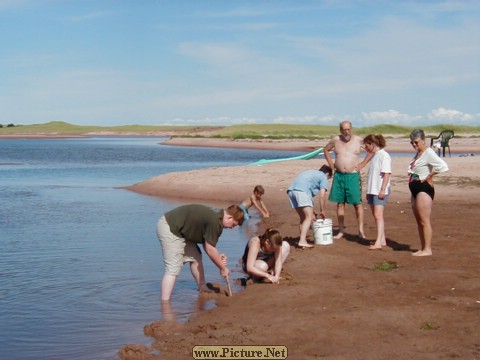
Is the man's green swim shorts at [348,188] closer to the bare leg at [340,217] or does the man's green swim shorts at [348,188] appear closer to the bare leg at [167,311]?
the bare leg at [340,217]

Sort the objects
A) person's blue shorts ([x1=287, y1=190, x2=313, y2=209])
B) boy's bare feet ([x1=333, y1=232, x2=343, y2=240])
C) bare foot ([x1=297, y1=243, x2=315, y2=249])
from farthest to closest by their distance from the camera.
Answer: boy's bare feet ([x1=333, y1=232, x2=343, y2=240]) → bare foot ([x1=297, y1=243, x2=315, y2=249]) → person's blue shorts ([x1=287, y1=190, x2=313, y2=209])

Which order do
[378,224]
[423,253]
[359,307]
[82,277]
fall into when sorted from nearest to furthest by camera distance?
[359,307] → [423,253] → [82,277] → [378,224]

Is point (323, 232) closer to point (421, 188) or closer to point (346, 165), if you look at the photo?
point (346, 165)

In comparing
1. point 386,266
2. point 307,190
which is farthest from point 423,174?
point 307,190

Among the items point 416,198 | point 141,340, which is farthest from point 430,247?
point 141,340

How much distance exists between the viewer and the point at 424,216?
9.73m

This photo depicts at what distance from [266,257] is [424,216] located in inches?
93.9

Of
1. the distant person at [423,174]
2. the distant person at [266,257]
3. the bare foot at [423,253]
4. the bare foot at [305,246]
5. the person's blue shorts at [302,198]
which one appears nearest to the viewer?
the distant person at [266,257]

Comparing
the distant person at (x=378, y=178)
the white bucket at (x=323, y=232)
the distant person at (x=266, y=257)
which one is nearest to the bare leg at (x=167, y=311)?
the distant person at (x=266, y=257)

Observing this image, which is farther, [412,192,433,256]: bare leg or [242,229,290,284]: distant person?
[412,192,433,256]: bare leg

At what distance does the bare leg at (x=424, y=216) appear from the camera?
9.65 meters

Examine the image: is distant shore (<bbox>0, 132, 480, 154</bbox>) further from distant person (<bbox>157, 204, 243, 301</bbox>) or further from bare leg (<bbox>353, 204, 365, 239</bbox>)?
distant person (<bbox>157, 204, 243, 301</bbox>)

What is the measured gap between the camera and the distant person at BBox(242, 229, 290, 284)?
875 centimetres

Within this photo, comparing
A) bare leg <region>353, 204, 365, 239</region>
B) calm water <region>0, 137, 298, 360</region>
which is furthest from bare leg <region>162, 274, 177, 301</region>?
bare leg <region>353, 204, 365, 239</region>
